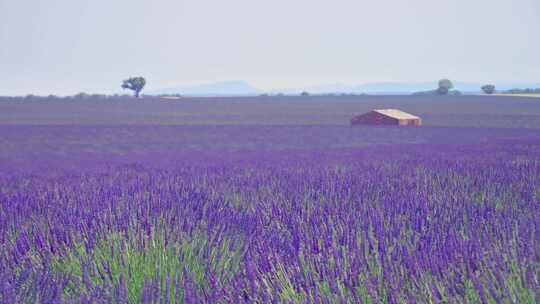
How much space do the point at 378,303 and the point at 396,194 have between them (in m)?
2.21

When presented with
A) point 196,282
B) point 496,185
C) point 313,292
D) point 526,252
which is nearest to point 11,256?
point 196,282

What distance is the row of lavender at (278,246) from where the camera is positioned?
70.0 inches

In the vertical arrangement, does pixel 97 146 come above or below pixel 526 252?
below

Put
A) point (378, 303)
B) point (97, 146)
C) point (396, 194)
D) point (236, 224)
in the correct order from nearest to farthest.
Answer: point (378, 303)
point (236, 224)
point (396, 194)
point (97, 146)

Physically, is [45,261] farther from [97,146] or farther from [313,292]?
[97,146]

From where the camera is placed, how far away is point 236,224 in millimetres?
2973

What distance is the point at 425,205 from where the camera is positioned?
3.17m

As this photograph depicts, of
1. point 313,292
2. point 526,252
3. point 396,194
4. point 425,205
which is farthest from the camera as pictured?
point 396,194

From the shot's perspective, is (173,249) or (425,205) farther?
(425,205)

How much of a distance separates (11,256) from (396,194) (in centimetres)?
220

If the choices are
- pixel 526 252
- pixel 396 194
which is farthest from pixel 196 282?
pixel 396 194

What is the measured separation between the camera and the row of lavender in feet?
5.83

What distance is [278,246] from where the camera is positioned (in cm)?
242

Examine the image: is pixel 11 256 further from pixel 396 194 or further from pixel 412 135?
pixel 412 135
